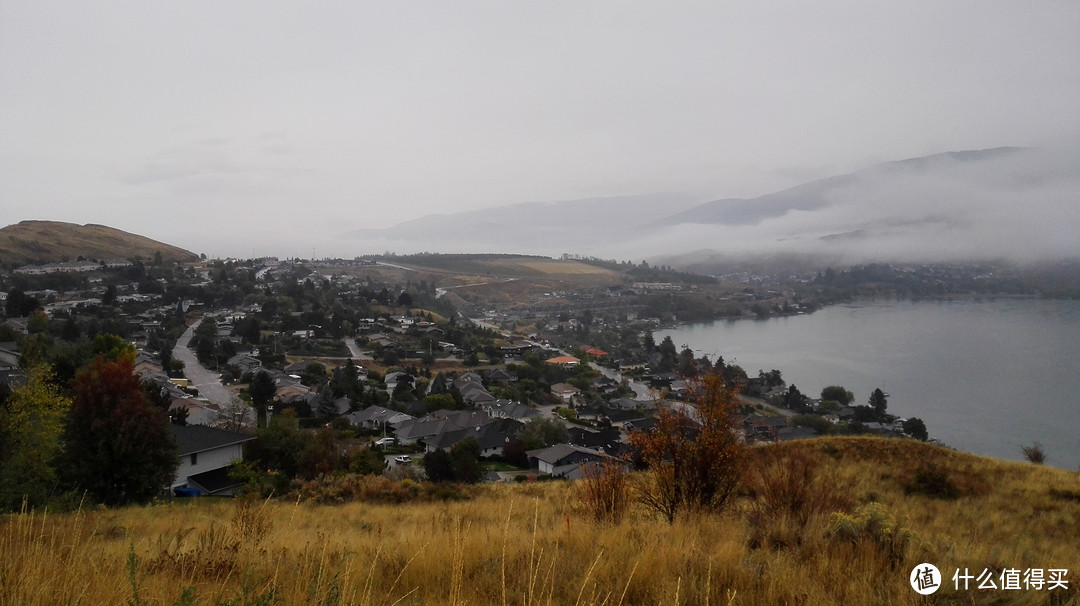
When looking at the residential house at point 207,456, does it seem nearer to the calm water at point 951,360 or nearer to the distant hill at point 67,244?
the calm water at point 951,360

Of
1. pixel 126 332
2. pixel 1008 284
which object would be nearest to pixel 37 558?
pixel 126 332

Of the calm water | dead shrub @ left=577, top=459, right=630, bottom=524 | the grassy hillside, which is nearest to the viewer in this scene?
the grassy hillside

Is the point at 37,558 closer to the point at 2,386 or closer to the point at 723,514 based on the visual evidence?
the point at 723,514

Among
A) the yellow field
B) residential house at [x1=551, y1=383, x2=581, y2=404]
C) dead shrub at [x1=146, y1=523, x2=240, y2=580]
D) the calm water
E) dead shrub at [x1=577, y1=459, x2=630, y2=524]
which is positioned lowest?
residential house at [x1=551, y1=383, x2=581, y2=404]

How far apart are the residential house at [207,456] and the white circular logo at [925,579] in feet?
43.9

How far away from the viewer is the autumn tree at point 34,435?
826 cm

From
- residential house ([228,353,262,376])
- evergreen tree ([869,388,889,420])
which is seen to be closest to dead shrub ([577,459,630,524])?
evergreen tree ([869,388,889,420])

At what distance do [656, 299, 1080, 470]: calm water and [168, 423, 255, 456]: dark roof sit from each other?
82.7 feet

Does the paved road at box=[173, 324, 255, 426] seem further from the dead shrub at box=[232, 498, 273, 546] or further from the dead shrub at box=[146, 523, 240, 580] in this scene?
the dead shrub at box=[146, 523, 240, 580]

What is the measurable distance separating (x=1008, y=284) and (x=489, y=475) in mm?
90800

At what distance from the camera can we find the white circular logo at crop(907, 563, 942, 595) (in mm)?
2477

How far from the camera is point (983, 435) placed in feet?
79.2

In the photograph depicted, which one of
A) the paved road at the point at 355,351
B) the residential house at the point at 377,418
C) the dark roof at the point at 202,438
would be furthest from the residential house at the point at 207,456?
the paved road at the point at 355,351

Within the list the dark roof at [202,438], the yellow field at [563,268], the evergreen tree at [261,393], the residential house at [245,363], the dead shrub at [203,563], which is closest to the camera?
the dead shrub at [203,563]
